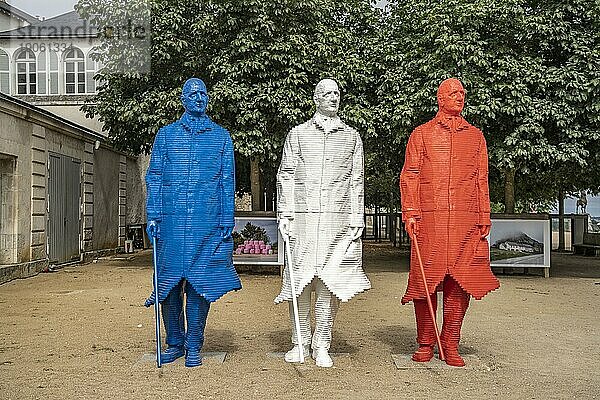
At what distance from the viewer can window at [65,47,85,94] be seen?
28469 mm

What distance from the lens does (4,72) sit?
28.4 meters

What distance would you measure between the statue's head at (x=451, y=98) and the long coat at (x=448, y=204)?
100 millimetres

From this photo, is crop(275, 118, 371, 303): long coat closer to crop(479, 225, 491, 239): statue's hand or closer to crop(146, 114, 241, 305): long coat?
crop(146, 114, 241, 305): long coat

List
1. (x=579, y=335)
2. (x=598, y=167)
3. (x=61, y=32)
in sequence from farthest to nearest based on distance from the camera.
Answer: (x=61, y=32)
(x=598, y=167)
(x=579, y=335)

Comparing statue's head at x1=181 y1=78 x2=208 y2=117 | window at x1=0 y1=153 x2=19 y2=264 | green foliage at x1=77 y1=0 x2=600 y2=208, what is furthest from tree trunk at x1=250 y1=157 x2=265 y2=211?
statue's head at x1=181 y1=78 x2=208 y2=117

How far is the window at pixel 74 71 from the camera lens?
93.4ft

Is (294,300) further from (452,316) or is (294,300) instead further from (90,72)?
(90,72)

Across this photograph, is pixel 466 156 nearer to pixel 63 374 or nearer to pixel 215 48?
pixel 63 374

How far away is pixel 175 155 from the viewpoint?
295 inches

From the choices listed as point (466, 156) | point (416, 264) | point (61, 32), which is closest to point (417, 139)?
point (466, 156)

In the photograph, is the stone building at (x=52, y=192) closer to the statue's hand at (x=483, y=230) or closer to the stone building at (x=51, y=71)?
the stone building at (x=51, y=71)

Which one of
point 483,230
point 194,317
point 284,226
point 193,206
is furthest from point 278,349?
point 483,230

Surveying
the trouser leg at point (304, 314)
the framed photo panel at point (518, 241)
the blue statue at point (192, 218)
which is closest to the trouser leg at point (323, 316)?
the trouser leg at point (304, 314)

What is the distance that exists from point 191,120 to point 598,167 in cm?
1194
